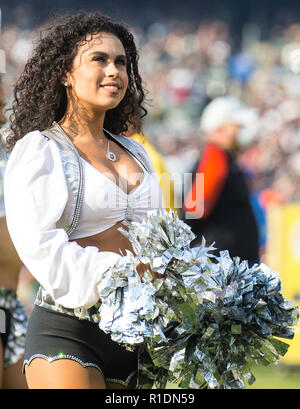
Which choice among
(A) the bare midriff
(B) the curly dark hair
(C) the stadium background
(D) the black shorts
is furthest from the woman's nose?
(C) the stadium background

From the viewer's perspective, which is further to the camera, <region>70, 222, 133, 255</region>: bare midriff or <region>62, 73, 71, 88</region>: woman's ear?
<region>62, 73, 71, 88</region>: woman's ear

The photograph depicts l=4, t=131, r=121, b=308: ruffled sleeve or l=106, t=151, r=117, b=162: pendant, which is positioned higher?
l=106, t=151, r=117, b=162: pendant

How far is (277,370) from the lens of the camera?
6535mm

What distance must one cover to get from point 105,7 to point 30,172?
12297 millimetres

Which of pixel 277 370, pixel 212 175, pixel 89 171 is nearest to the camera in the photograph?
pixel 89 171

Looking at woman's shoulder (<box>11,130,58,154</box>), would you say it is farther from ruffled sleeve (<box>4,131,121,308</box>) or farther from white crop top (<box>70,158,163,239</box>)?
white crop top (<box>70,158,163,239</box>)

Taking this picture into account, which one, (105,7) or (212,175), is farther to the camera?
(105,7)

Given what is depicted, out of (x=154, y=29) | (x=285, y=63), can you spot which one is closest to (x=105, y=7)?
(x=154, y=29)

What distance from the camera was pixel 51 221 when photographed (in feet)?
8.07

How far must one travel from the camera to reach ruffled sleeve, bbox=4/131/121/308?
7.95ft

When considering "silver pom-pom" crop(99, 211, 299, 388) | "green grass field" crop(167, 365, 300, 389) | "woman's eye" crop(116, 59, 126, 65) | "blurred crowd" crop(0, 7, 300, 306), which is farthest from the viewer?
"blurred crowd" crop(0, 7, 300, 306)

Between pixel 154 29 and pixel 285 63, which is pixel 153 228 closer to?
pixel 285 63

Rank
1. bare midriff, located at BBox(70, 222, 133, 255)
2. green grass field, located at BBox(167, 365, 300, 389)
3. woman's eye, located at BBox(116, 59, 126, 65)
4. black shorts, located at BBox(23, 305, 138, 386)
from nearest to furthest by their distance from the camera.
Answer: black shorts, located at BBox(23, 305, 138, 386) → bare midriff, located at BBox(70, 222, 133, 255) → woman's eye, located at BBox(116, 59, 126, 65) → green grass field, located at BBox(167, 365, 300, 389)

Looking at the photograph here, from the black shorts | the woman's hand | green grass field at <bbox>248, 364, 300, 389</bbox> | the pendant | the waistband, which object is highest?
the pendant
